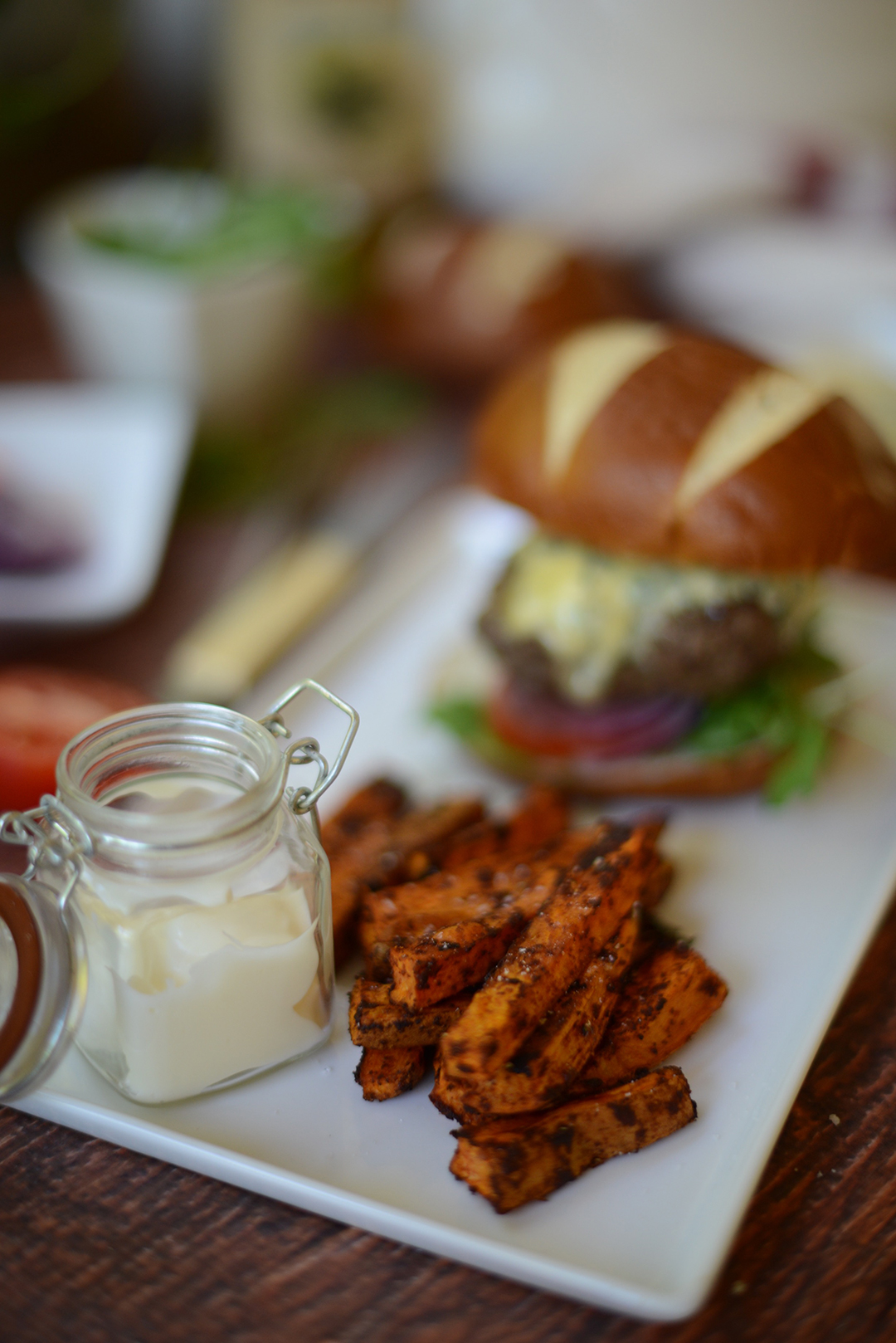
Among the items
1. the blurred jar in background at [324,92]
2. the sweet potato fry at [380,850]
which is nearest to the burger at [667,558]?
the sweet potato fry at [380,850]

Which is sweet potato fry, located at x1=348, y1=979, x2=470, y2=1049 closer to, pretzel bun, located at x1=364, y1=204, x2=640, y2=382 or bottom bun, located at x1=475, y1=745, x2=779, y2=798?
bottom bun, located at x1=475, y1=745, x2=779, y2=798

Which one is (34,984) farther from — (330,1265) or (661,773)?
(661,773)

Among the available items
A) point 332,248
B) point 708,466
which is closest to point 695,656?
point 708,466

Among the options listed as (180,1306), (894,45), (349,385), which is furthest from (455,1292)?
(894,45)

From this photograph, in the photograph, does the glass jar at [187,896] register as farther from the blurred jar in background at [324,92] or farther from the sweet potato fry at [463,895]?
the blurred jar in background at [324,92]

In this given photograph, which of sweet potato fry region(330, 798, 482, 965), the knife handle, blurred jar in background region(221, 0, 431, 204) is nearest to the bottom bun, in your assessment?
sweet potato fry region(330, 798, 482, 965)

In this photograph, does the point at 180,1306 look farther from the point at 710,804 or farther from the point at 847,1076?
the point at 710,804
